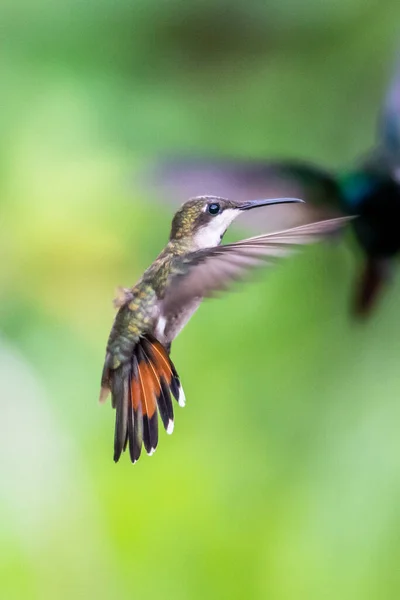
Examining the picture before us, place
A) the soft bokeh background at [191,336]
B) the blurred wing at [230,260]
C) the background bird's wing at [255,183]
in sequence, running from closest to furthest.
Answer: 1. the blurred wing at [230,260]
2. the background bird's wing at [255,183]
3. the soft bokeh background at [191,336]

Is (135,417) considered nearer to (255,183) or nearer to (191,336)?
(255,183)

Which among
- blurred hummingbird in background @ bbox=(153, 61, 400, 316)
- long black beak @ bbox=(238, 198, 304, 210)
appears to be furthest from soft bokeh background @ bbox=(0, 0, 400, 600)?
long black beak @ bbox=(238, 198, 304, 210)

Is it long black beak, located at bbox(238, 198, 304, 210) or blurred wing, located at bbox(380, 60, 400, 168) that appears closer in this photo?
long black beak, located at bbox(238, 198, 304, 210)

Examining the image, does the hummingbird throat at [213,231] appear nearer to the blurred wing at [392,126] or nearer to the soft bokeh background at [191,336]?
the blurred wing at [392,126]

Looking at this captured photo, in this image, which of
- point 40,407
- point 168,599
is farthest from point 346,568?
point 40,407

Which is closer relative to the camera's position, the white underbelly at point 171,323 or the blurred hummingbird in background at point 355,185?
the white underbelly at point 171,323

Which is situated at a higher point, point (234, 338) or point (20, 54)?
point (20, 54)

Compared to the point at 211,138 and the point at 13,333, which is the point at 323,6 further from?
the point at 13,333

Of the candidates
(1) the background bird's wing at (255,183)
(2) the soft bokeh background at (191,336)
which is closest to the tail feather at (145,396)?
(1) the background bird's wing at (255,183)

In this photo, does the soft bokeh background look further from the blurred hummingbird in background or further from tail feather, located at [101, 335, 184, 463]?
tail feather, located at [101, 335, 184, 463]
